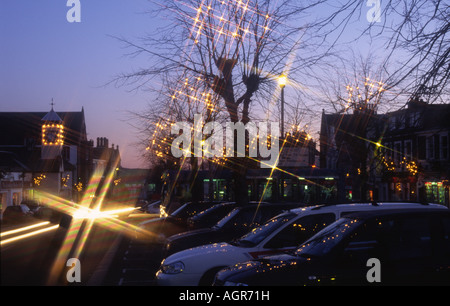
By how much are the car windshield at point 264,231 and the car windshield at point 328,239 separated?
1.71 m

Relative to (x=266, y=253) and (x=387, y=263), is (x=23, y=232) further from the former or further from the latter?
(x=266, y=253)

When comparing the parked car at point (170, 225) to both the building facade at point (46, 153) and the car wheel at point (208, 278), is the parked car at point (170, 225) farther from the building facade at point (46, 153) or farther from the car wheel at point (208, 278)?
the car wheel at point (208, 278)

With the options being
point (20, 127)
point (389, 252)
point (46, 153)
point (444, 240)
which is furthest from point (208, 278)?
point (20, 127)

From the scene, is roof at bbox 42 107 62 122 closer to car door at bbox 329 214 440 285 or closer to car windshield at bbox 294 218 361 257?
car windshield at bbox 294 218 361 257

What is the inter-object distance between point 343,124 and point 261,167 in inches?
328

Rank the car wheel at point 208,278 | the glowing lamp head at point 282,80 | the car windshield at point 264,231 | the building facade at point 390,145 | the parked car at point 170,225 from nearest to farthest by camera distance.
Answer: the building facade at point 390,145 < the car wheel at point 208,278 < the car windshield at point 264,231 < the glowing lamp head at point 282,80 < the parked car at point 170,225

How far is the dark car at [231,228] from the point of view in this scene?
36.4 feet

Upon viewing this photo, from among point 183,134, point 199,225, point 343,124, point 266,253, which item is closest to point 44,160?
point 183,134

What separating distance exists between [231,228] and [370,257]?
5.95 metres

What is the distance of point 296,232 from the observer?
8484 millimetres

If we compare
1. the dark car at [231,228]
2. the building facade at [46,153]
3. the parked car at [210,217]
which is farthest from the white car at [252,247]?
the building facade at [46,153]

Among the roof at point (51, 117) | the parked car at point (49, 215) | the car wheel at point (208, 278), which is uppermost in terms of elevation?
the roof at point (51, 117)

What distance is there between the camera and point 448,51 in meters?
6.42

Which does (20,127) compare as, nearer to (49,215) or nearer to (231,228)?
(231,228)
